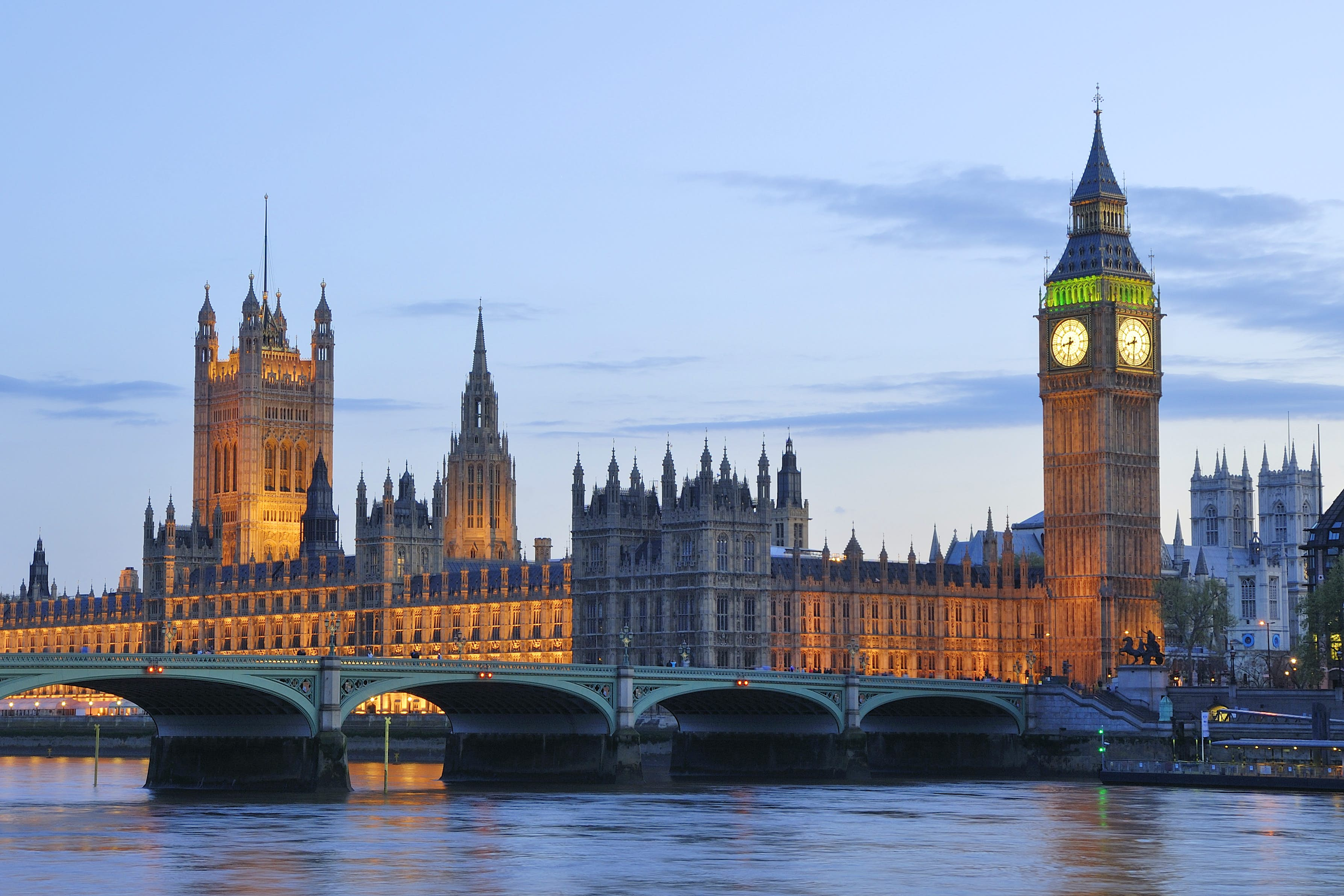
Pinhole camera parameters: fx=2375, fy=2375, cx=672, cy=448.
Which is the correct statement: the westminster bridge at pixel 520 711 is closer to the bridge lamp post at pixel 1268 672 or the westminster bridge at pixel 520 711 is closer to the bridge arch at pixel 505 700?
the bridge arch at pixel 505 700

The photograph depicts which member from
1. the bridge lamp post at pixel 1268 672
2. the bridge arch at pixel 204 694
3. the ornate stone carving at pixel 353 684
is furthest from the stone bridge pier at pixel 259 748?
the bridge lamp post at pixel 1268 672

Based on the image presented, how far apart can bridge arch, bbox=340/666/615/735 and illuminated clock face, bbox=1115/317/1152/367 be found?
60.1m

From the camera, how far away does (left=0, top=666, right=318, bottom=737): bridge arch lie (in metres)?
85.3

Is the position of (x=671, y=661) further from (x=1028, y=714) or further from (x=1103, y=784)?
(x=1103, y=784)

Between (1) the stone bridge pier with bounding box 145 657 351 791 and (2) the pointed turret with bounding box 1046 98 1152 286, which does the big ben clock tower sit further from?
(1) the stone bridge pier with bounding box 145 657 351 791

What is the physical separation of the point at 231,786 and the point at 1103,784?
37.7 metres

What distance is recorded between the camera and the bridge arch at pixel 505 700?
95.2 m

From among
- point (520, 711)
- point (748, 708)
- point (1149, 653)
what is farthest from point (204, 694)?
point (1149, 653)

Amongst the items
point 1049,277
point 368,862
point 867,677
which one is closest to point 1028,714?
point 867,677

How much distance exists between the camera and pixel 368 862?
209 feet

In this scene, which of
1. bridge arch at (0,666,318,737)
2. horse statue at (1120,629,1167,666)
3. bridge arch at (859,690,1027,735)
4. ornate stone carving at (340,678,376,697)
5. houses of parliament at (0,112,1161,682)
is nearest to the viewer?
bridge arch at (0,666,318,737)

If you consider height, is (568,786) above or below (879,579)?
below

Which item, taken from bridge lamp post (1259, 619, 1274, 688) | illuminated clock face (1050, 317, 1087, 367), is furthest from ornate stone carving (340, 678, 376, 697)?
illuminated clock face (1050, 317, 1087, 367)

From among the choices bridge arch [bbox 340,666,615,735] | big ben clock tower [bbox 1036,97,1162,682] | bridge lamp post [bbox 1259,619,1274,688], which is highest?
big ben clock tower [bbox 1036,97,1162,682]
